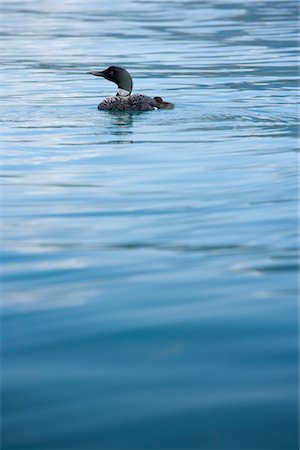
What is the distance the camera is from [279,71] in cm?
2455

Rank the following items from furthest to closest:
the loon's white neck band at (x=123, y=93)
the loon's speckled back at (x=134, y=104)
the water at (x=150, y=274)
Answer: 1. the loon's white neck band at (x=123, y=93)
2. the loon's speckled back at (x=134, y=104)
3. the water at (x=150, y=274)

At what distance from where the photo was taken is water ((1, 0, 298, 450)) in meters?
5.91

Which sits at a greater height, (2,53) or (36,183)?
(2,53)

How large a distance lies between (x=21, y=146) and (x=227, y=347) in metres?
7.83

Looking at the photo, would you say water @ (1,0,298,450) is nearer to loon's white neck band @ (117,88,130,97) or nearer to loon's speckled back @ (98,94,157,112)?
loon's speckled back @ (98,94,157,112)

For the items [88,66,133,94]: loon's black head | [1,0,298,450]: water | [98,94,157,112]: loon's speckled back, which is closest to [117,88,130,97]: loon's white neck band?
[88,66,133,94]: loon's black head

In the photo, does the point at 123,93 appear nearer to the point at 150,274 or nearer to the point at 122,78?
the point at 122,78

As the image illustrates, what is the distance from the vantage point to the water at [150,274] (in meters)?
5.91

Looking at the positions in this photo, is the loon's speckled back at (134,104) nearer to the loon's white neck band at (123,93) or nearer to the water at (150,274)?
the water at (150,274)

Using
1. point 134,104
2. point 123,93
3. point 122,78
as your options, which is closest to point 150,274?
point 134,104

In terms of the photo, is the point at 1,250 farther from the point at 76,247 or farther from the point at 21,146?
the point at 21,146

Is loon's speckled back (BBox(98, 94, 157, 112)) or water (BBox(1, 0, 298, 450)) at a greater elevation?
loon's speckled back (BBox(98, 94, 157, 112))

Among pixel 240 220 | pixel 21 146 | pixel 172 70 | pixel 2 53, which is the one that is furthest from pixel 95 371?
pixel 2 53

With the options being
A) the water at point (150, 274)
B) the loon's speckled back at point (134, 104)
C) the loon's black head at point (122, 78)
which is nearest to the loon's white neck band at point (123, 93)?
the loon's black head at point (122, 78)
